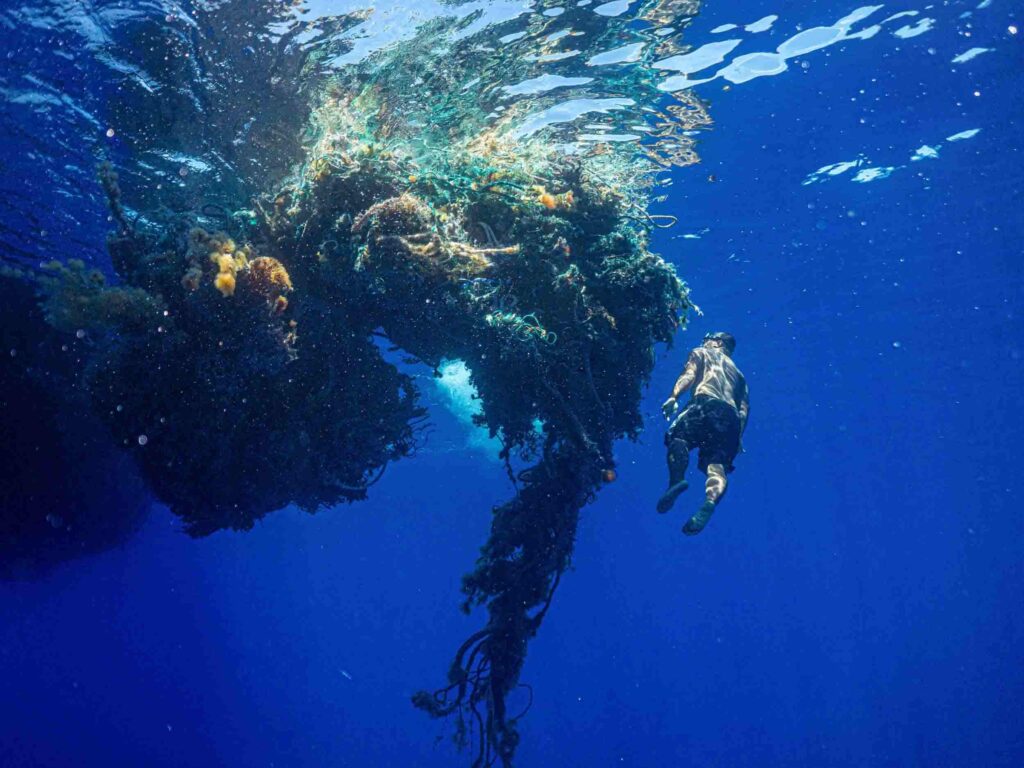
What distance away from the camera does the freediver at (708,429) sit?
6828 millimetres

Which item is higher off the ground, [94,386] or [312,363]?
[94,386]

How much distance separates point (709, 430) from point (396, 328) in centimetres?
438

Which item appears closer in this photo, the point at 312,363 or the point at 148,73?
the point at 312,363

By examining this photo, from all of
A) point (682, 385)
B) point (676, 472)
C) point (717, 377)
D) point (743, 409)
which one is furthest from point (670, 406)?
point (743, 409)

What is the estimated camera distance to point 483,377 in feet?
25.3

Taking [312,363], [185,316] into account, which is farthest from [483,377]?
[185,316]

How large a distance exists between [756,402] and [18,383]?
146 feet

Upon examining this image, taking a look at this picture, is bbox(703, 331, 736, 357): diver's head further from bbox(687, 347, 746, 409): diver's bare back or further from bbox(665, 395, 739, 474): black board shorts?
bbox(665, 395, 739, 474): black board shorts

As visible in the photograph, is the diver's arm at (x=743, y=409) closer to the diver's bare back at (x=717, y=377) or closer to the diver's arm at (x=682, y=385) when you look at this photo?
the diver's bare back at (x=717, y=377)

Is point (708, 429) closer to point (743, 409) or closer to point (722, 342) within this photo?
point (743, 409)

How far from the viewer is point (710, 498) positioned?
6480 mm

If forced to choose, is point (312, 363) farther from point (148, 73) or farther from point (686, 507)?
point (686, 507)

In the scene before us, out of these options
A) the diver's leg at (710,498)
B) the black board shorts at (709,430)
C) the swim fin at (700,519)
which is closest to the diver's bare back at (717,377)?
the black board shorts at (709,430)

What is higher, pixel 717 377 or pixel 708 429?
pixel 717 377
